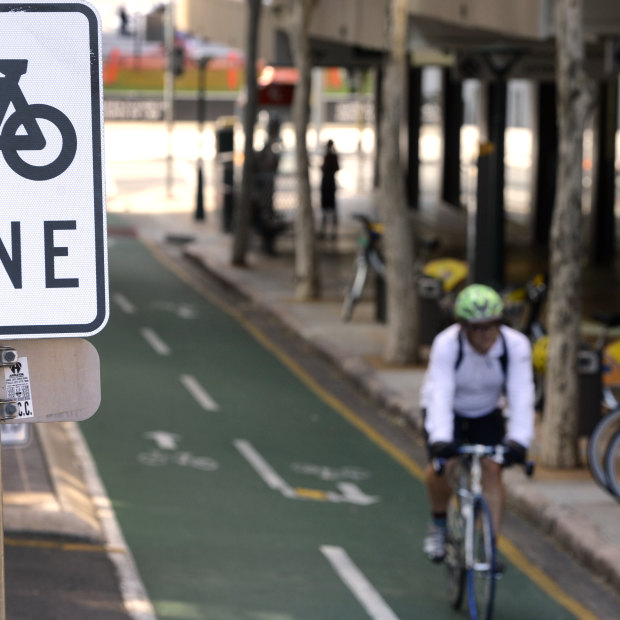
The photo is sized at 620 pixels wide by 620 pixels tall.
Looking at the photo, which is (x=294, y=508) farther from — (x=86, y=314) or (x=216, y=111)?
(x=216, y=111)

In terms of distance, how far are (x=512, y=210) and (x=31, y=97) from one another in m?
34.0

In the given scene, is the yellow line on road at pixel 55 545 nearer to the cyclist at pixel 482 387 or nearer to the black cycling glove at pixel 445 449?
the cyclist at pixel 482 387

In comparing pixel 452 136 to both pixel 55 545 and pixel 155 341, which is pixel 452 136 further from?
pixel 55 545

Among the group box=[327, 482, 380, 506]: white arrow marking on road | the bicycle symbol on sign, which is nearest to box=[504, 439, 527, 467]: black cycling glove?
box=[327, 482, 380, 506]: white arrow marking on road

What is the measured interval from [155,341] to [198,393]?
10.9 ft

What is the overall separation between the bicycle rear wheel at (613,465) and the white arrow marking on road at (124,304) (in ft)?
38.6

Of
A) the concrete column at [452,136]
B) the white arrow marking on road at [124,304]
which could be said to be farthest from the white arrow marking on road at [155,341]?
the concrete column at [452,136]

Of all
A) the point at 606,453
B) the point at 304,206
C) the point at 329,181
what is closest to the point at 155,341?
the point at 304,206

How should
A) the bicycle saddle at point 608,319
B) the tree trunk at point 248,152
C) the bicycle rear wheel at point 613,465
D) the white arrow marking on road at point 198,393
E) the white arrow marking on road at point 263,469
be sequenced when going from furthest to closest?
the tree trunk at point 248,152 → the white arrow marking on road at point 198,393 → the bicycle saddle at point 608,319 → the white arrow marking on road at point 263,469 → the bicycle rear wheel at point 613,465

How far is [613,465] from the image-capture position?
10.6m

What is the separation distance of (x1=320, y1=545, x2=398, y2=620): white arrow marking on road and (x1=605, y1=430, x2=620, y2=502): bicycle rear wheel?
2.03m

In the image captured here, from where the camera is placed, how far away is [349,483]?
12.1 m

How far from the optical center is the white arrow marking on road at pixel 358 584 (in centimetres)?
884

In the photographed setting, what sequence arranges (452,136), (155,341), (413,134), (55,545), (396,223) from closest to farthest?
1. (55,545)
2. (396,223)
3. (155,341)
4. (452,136)
5. (413,134)
